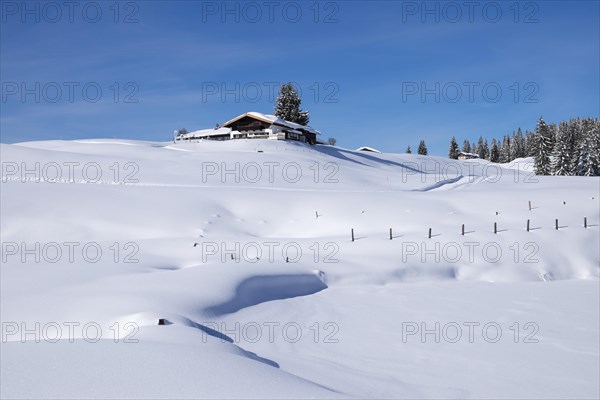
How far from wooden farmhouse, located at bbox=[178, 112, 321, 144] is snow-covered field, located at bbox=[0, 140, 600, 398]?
98.8 ft

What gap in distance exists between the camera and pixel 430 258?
749 inches

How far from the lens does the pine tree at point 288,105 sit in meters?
72.7

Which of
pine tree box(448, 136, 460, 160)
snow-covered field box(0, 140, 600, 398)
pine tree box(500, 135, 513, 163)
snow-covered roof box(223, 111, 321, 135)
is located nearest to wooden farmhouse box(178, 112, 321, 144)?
snow-covered roof box(223, 111, 321, 135)

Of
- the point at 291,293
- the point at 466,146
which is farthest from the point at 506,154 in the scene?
the point at 291,293

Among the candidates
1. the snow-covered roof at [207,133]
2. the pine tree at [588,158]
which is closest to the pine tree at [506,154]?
the pine tree at [588,158]

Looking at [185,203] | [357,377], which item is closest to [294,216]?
[185,203]

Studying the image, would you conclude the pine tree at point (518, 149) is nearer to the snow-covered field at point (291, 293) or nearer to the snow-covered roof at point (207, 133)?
the snow-covered roof at point (207, 133)

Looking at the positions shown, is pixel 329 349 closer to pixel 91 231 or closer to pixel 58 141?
pixel 91 231

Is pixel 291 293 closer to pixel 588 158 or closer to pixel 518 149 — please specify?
pixel 588 158

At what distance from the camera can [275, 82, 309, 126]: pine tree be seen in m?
72.7

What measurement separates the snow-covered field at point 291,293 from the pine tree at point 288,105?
39889mm

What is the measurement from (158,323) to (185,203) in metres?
20.1

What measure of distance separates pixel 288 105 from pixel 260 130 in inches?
407

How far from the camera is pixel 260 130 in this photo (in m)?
65.3
